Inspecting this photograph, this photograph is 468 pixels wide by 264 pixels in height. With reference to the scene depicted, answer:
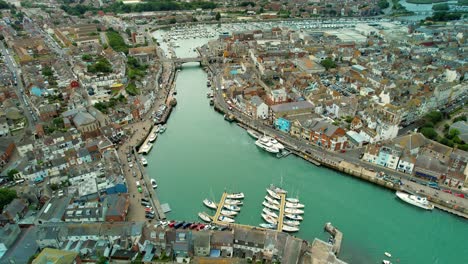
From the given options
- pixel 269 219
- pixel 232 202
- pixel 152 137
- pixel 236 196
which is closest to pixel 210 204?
pixel 232 202

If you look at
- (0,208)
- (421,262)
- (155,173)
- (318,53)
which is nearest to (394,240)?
(421,262)

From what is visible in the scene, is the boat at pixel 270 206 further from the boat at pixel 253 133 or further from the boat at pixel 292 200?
the boat at pixel 253 133

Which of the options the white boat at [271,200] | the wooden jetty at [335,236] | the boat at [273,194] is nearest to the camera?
the wooden jetty at [335,236]

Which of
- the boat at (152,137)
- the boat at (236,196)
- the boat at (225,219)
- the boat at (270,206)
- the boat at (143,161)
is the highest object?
the boat at (152,137)

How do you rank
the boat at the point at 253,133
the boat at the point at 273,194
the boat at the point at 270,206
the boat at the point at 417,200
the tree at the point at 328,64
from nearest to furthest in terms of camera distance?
the boat at the point at 417,200 < the boat at the point at 270,206 < the boat at the point at 273,194 < the boat at the point at 253,133 < the tree at the point at 328,64

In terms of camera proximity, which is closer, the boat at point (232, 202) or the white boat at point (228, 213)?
the white boat at point (228, 213)

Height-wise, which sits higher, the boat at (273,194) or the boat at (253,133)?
the boat at (253,133)

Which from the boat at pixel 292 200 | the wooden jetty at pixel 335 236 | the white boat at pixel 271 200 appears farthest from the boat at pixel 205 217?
the wooden jetty at pixel 335 236
